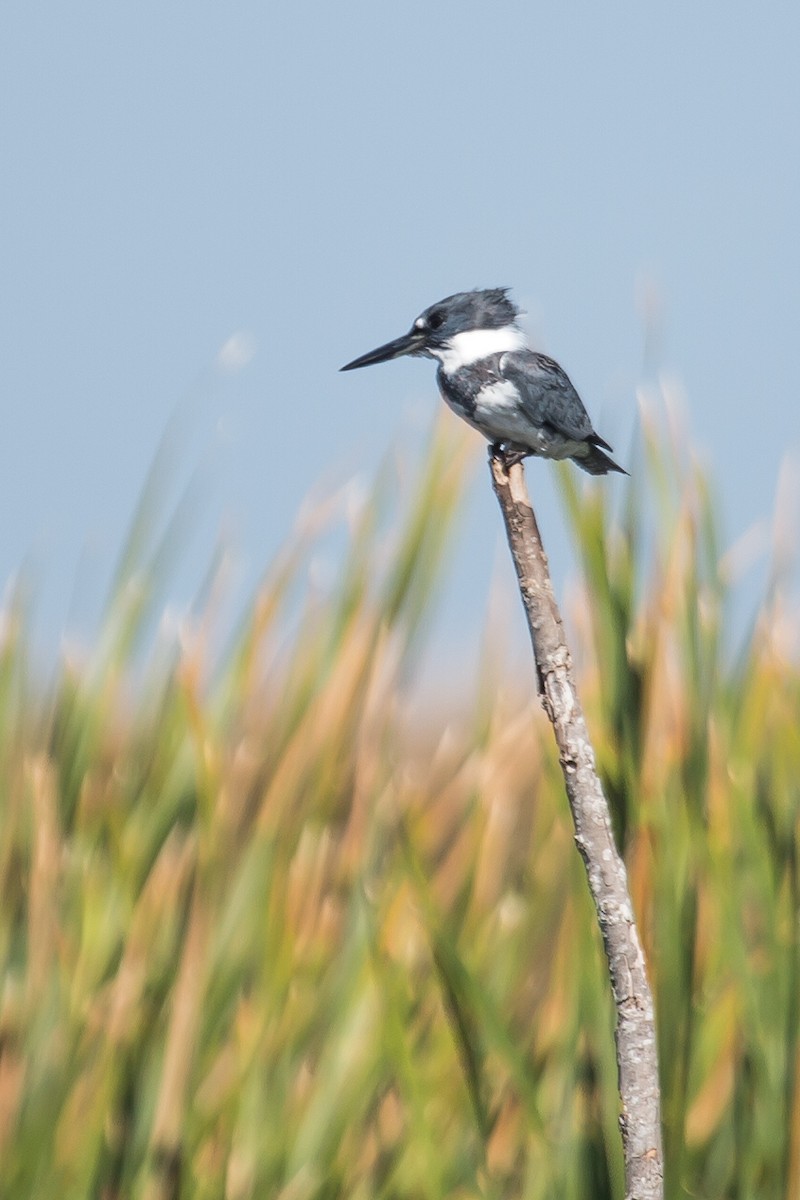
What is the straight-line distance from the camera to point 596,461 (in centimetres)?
275

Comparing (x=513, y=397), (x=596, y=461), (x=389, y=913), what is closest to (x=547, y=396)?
(x=513, y=397)

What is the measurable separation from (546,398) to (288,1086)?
1388mm

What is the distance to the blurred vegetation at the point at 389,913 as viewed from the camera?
2482 millimetres

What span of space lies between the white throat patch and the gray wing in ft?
0.31

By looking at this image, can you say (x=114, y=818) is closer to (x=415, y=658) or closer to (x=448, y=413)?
(x=415, y=658)

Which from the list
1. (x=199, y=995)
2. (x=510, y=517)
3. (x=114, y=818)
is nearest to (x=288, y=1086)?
(x=199, y=995)

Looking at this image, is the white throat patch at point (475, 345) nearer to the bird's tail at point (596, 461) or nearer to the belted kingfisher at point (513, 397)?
the belted kingfisher at point (513, 397)

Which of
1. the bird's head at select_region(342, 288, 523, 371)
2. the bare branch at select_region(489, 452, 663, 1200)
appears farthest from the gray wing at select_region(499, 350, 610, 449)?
the bare branch at select_region(489, 452, 663, 1200)

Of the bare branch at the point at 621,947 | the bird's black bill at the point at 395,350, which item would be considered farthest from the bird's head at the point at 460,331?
the bare branch at the point at 621,947

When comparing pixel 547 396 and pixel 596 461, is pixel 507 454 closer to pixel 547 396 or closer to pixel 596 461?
pixel 547 396

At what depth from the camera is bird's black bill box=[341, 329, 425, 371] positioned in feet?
9.62

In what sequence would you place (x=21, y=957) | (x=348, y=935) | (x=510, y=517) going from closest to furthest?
(x=510, y=517) → (x=348, y=935) → (x=21, y=957)

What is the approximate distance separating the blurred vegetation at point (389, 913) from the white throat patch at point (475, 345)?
11.7 inches

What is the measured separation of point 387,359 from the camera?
2945 millimetres
